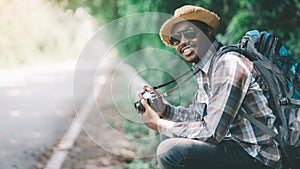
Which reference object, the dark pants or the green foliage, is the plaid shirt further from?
the green foliage

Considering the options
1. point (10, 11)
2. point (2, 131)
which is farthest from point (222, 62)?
point (10, 11)

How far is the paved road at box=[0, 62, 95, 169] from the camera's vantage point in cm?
565

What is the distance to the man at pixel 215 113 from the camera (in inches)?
103

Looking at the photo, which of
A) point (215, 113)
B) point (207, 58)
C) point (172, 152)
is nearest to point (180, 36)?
point (207, 58)

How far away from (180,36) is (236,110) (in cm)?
58

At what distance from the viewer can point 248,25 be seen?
17.6 ft

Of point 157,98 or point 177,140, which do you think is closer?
point 177,140

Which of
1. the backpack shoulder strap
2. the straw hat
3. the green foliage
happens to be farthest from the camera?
the green foliage

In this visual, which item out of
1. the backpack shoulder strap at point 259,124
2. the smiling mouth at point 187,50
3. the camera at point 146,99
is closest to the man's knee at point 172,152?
the camera at point 146,99

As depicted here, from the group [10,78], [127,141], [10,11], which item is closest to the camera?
[127,141]

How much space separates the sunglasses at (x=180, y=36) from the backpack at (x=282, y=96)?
8.6 inches

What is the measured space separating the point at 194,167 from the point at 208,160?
98mm

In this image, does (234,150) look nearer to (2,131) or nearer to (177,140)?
(177,140)

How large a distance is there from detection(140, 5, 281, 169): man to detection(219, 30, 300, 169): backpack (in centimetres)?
4
